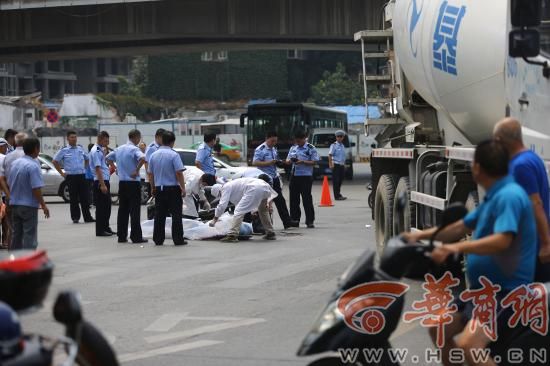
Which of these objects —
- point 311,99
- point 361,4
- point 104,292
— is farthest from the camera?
point 311,99

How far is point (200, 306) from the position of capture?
1098 cm

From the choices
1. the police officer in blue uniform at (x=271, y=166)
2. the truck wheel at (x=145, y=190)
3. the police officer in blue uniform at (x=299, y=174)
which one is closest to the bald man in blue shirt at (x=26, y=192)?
the police officer in blue uniform at (x=271, y=166)

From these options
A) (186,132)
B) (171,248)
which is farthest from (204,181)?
(186,132)

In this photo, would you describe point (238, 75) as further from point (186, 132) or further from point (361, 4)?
point (361, 4)

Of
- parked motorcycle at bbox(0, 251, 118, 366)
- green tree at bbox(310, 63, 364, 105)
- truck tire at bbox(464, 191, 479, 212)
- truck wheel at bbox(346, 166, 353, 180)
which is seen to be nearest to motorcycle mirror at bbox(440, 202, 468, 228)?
parked motorcycle at bbox(0, 251, 118, 366)

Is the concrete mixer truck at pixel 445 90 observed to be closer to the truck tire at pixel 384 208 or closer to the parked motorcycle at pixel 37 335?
the truck tire at pixel 384 208

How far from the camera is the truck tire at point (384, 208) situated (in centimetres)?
1416

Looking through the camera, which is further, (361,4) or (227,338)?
(361,4)

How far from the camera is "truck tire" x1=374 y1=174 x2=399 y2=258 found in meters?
14.2

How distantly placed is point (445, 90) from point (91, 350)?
24.3 ft

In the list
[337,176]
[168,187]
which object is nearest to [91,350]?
[168,187]

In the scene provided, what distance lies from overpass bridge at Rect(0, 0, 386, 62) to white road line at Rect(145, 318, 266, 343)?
2910 centimetres

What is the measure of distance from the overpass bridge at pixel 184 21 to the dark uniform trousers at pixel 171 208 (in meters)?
21.8

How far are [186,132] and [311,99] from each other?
3368cm
